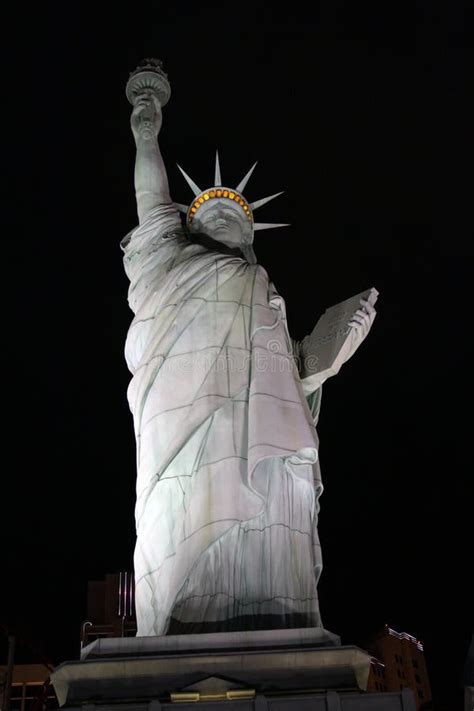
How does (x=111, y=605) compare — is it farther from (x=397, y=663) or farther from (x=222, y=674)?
(x=222, y=674)

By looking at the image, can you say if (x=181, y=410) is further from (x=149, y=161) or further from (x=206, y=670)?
(x=149, y=161)

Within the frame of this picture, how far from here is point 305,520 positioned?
10.1 metres

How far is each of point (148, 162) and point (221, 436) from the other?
4.77 m

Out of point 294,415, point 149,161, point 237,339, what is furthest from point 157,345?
point 149,161

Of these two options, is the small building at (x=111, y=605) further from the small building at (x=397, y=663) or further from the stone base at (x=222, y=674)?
the stone base at (x=222, y=674)

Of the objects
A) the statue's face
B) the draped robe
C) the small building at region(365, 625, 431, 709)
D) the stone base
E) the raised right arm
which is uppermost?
the raised right arm

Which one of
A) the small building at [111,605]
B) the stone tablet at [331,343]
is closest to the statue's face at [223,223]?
the stone tablet at [331,343]

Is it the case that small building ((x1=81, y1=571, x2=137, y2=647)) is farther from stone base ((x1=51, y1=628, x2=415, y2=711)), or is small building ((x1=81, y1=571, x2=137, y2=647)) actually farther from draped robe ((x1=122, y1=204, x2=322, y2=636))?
stone base ((x1=51, y1=628, x2=415, y2=711))

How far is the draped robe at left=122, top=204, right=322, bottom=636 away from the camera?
30.9 ft

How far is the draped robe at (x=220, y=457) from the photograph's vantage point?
9430 mm

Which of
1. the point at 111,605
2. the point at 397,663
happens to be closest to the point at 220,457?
the point at 111,605

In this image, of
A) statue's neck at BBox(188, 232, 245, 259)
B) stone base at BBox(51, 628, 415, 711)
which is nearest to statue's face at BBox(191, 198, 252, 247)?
statue's neck at BBox(188, 232, 245, 259)

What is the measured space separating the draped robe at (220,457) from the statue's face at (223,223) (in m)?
1.03

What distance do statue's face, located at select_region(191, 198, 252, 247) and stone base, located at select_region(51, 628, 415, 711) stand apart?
585cm
